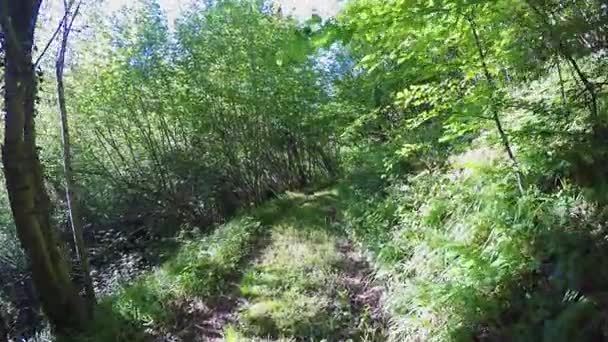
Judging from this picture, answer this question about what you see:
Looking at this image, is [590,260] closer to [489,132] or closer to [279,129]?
[489,132]

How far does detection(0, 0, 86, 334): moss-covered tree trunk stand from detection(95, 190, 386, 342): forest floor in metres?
0.53

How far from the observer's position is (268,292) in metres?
4.68

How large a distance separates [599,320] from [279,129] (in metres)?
7.88

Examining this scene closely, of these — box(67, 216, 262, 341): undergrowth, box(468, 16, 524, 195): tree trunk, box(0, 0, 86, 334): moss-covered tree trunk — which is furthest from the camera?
box(67, 216, 262, 341): undergrowth

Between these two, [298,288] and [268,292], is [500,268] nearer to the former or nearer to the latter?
[298,288]

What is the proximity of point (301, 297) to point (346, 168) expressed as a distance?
19.0 ft

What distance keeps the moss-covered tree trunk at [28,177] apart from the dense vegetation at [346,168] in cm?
2

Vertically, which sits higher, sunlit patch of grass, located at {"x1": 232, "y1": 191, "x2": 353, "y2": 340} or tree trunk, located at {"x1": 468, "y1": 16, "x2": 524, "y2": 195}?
tree trunk, located at {"x1": 468, "y1": 16, "x2": 524, "y2": 195}

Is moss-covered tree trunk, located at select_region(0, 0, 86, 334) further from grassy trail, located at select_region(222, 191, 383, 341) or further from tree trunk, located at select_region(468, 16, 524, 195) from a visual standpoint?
tree trunk, located at select_region(468, 16, 524, 195)

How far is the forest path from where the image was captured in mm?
3998

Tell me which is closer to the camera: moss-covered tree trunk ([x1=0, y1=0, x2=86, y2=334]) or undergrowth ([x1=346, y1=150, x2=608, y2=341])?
undergrowth ([x1=346, y1=150, x2=608, y2=341])

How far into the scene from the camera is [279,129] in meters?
10.1

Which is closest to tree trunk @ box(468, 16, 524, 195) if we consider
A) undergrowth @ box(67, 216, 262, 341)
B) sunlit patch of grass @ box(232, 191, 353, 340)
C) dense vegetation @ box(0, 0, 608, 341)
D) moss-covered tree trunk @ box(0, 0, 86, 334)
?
dense vegetation @ box(0, 0, 608, 341)

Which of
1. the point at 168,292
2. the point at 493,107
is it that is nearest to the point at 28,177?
the point at 168,292
